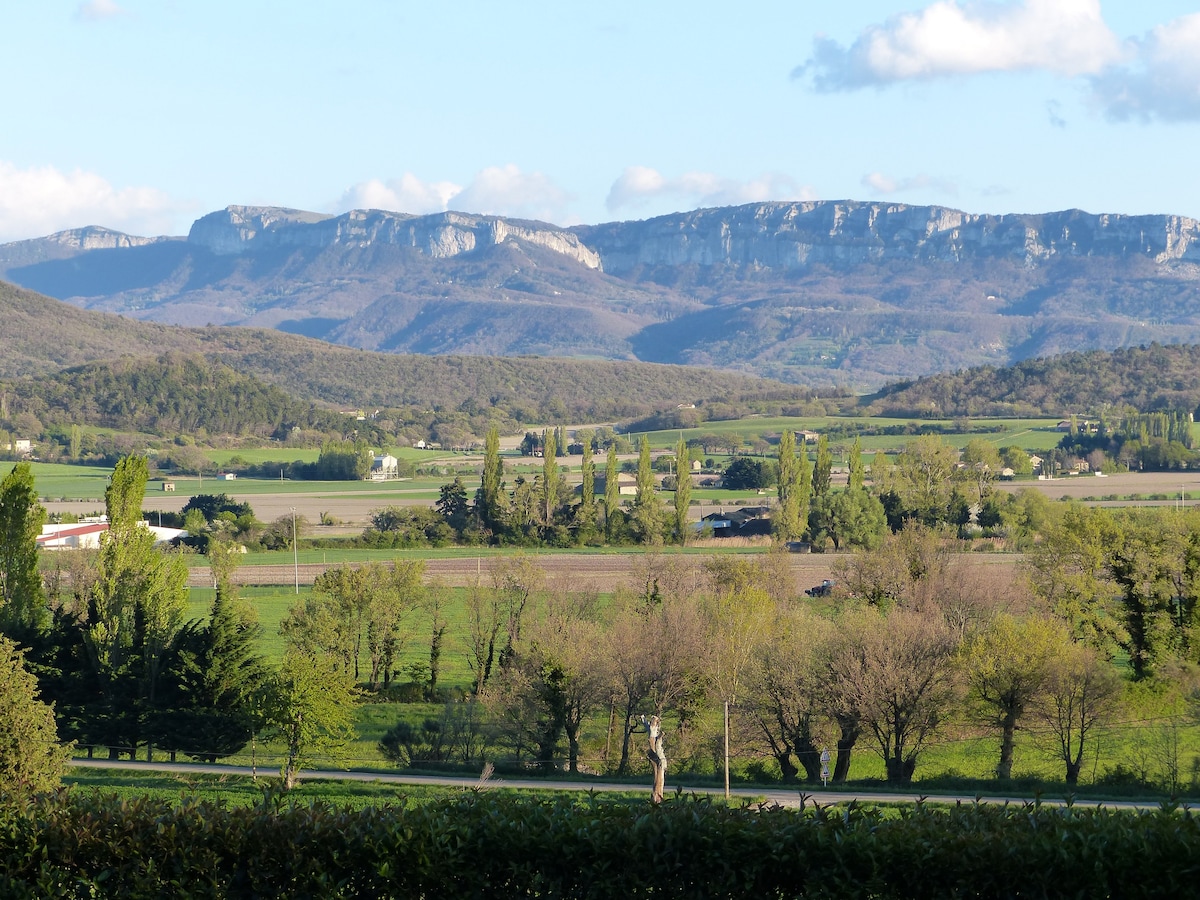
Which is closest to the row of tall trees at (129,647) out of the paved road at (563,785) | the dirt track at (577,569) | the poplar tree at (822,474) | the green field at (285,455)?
the paved road at (563,785)

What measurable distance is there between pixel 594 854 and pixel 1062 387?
530 feet

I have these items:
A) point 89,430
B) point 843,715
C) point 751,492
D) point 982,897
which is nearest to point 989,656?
point 843,715

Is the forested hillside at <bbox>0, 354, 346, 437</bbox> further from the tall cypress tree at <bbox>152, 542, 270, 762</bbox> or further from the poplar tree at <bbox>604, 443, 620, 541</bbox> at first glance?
the tall cypress tree at <bbox>152, 542, 270, 762</bbox>

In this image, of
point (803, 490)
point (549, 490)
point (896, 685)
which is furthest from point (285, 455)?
point (896, 685)

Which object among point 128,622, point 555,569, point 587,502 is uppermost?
point 128,622

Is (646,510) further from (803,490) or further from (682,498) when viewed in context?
(803,490)

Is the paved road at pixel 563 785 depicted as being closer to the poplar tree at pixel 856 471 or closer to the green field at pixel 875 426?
the poplar tree at pixel 856 471

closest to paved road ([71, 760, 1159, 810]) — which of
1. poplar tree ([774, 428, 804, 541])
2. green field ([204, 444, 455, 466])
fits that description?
poplar tree ([774, 428, 804, 541])

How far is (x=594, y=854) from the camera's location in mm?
11227

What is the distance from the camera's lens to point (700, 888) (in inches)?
440

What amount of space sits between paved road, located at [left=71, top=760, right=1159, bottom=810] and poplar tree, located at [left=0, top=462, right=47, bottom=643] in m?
5.48

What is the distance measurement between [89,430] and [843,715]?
128 m

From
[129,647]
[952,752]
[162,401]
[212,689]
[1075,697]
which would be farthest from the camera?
[162,401]

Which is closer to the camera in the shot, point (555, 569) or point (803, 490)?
point (555, 569)
